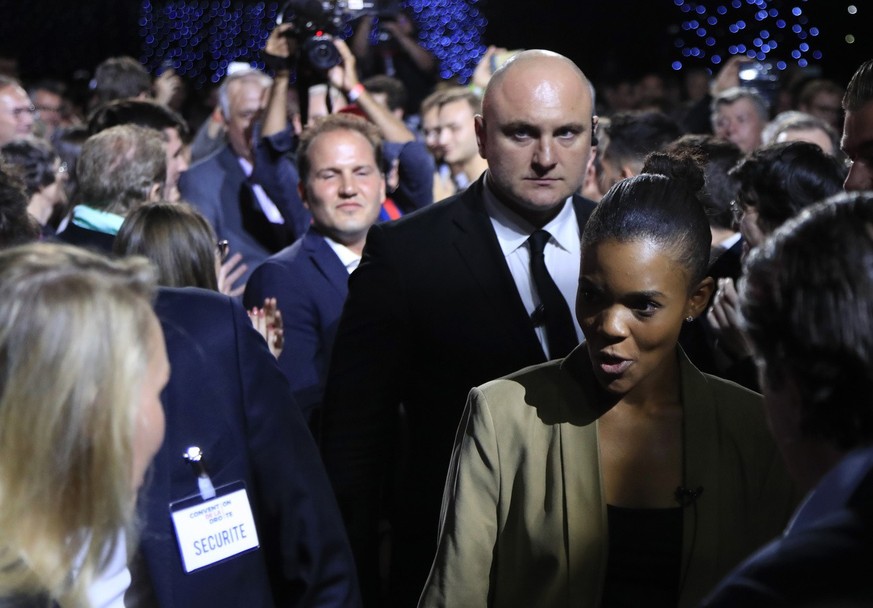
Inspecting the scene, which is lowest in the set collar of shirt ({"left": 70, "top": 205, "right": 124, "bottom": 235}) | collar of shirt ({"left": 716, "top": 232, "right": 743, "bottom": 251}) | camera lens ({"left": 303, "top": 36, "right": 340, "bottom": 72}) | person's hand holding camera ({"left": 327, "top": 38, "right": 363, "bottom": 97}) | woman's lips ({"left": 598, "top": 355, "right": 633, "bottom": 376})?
collar of shirt ({"left": 716, "top": 232, "right": 743, "bottom": 251})

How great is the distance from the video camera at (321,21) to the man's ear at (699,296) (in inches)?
125

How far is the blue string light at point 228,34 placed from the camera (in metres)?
11.8

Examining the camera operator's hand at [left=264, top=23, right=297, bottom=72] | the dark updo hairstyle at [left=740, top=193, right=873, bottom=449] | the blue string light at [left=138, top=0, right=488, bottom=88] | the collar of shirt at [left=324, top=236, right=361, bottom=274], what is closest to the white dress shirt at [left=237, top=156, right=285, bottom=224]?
the camera operator's hand at [left=264, top=23, right=297, bottom=72]

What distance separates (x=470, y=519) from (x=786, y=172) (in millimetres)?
1681

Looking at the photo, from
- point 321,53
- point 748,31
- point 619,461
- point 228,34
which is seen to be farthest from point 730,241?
point 228,34

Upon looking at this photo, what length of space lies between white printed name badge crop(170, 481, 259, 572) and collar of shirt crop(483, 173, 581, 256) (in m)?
1.28

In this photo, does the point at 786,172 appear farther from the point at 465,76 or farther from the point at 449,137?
the point at 465,76

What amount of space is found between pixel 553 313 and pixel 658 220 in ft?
2.54

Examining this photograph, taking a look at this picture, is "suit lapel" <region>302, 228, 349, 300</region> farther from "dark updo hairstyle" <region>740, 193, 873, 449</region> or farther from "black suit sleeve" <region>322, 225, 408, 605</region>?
"dark updo hairstyle" <region>740, 193, 873, 449</region>

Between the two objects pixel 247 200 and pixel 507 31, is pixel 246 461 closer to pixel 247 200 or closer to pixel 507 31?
pixel 247 200

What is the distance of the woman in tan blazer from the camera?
6.79 ft

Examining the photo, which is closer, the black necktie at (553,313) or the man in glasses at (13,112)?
the black necktie at (553,313)

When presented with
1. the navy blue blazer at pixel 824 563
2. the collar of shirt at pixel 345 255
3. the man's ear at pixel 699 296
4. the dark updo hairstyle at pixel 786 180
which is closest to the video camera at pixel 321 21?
the collar of shirt at pixel 345 255

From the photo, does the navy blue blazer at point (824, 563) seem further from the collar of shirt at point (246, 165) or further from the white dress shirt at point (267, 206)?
the collar of shirt at point (246, 165)
